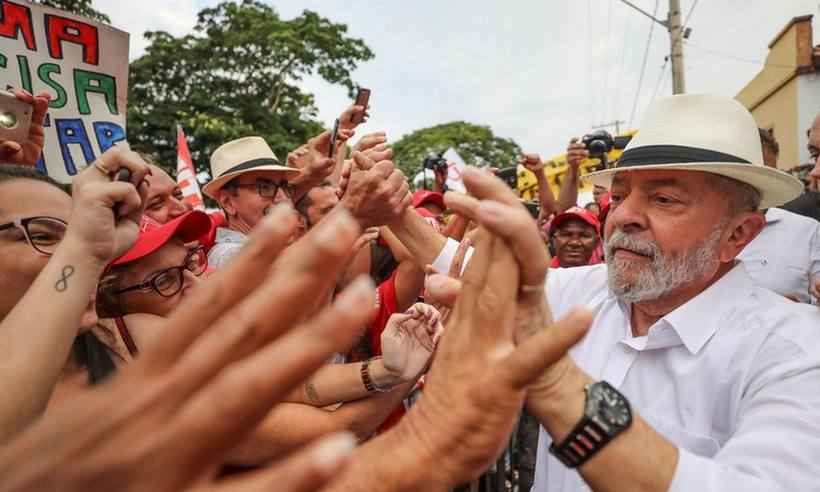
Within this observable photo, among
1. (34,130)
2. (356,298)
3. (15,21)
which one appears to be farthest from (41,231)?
(15,21)

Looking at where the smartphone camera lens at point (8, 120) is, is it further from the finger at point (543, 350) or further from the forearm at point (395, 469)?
the finger at point (543, 350)

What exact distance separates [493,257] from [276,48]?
2018 cm

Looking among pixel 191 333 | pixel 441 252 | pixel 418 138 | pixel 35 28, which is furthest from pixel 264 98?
pixel 418 138

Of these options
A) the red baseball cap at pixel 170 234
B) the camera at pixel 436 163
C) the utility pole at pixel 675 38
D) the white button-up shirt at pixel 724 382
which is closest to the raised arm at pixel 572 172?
the camera at pixel 436 163

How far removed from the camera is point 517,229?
977 mm

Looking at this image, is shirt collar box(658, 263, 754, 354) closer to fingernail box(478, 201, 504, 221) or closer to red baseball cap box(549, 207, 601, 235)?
fingernail box(478, 201, 504, 221)

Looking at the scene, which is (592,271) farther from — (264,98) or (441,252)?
(264,98)

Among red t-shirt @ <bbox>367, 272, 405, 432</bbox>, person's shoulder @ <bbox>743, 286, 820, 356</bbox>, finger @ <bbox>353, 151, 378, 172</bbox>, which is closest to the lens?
person's shoulder @ <bbox>743, 286, 820, 356</bbox>

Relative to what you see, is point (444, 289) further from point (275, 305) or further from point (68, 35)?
point (68, 35)

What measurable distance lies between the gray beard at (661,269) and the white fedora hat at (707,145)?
0.76 feet

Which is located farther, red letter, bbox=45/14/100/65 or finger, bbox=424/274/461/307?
red letter, bbox=45/14/100/65

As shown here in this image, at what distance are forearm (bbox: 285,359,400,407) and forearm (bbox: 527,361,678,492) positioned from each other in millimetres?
899

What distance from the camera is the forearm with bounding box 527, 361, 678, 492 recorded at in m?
1.11

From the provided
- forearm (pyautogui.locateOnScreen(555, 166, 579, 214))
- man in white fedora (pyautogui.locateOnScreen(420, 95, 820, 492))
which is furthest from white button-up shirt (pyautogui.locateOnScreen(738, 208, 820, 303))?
forearm (pyautogui.locateOnScreen(555, 166, 579, 214))
